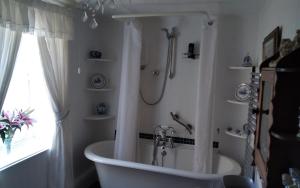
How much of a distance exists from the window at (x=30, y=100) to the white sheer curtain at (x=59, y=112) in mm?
86

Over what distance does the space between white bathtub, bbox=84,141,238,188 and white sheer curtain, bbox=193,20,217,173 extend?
0.36 meters

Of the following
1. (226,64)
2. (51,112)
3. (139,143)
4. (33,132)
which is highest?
(226,64)

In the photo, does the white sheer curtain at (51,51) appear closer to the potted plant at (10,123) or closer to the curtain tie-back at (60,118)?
the curtain tie-back at (60,118)

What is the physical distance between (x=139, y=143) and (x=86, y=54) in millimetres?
1496

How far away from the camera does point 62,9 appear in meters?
2.48

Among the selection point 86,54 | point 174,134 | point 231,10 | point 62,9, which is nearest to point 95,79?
point 86,54

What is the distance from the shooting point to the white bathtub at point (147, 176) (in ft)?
7.38

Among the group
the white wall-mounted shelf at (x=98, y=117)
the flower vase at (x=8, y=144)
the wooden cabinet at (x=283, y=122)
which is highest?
the wooden cabinet at (x=283, y=122)

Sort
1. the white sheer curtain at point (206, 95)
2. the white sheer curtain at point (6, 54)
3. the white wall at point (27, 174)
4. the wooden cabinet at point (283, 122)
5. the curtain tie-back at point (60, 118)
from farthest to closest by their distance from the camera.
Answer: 1. the white sheer curtain at point (206, 95)
2. the curtain tie-back at point (60, 118)
3. the white wall at point (27, 174)
4. the white sheer curtain at point (6, 54)
5. the wooden cabinet at point (283, 122)

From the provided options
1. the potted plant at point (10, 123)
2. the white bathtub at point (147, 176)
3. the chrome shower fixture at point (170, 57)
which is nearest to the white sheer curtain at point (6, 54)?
the potted plant at point (10, 123)

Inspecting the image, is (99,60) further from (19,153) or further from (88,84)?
(19,153)

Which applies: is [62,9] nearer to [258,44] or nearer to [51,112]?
[51,112]

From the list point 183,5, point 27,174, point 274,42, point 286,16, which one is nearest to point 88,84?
point 27,174

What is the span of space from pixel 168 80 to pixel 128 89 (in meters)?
0.61
